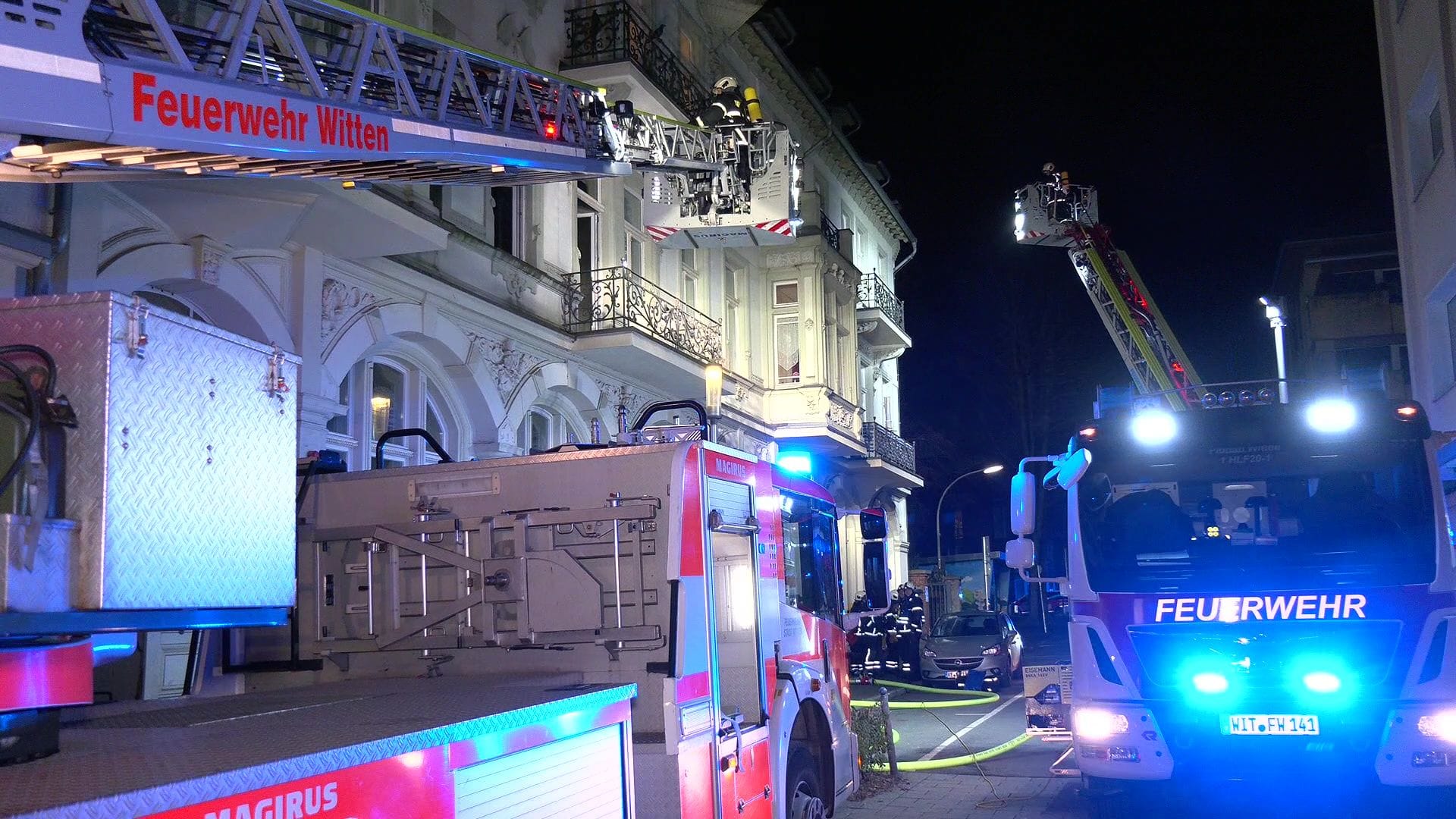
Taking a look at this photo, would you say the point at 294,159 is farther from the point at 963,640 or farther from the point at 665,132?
the point at 963,640

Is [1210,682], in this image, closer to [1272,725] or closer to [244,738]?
[1272,725]

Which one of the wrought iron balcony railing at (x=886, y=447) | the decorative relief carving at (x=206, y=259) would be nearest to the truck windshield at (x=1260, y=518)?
the decorative relief carving at (x=206, y=259)

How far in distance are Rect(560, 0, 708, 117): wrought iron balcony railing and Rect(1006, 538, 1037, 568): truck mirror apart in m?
10.7

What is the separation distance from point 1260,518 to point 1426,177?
12.8m

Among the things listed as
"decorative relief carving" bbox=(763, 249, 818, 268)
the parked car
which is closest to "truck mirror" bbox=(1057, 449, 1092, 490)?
the parked car

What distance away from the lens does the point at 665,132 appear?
37.9ft

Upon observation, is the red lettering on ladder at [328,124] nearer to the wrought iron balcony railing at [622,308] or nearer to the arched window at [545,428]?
the arched window at [545,428]

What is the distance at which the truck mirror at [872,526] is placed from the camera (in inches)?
330

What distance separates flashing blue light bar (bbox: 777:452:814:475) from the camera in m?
7.84

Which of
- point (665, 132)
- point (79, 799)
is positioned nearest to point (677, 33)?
point (665, 132)

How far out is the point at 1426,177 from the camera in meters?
17.9

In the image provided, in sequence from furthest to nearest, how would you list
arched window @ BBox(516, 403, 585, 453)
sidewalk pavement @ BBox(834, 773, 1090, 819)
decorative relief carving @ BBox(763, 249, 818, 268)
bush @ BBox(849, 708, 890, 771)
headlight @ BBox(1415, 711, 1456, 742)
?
decorative relief carving @ BBox(763, 249, 818, 268) < arched window @ BBox(516, 403, 585, 453) < bush @ BBox(849, 708, 890, 771) < sidewalk pavement @ BBox(834, 773, 1090, 819) < headlight @ BBox(1415, 711, 1456, 742)

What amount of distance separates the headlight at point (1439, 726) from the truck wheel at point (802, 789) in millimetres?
3659

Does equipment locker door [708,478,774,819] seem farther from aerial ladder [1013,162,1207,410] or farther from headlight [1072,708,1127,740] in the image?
aerial ladder [1013,162,1207,410]
